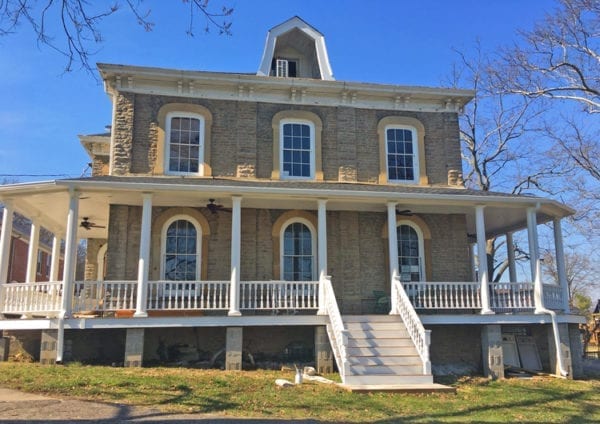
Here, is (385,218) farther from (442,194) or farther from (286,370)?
(286,370)

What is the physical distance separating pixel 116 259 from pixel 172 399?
615 centimetres

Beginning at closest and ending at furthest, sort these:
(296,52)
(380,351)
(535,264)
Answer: (380,351) → (535,264) → (296,52)

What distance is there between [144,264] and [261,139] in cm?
520

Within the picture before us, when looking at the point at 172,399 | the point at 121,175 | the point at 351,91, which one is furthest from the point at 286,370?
the point at 351,91

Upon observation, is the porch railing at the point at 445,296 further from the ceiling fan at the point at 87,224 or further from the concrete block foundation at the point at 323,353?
the ceiling fan at the point at 87,224

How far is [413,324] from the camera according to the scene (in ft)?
40.0

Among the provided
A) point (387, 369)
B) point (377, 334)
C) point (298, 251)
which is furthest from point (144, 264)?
point (387, 369)

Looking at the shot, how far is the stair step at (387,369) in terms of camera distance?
1095 centimetres

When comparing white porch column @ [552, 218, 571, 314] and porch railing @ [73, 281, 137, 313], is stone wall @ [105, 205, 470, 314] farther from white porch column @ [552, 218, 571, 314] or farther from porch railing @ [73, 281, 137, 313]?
white porch column @ [552, 218, 571, 314]

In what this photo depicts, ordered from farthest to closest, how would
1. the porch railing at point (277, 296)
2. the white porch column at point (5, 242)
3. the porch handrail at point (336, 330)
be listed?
the porch railing at point (277, 296)
the white porch column at point (5, 242)
the porch handrail at point (336, 330)

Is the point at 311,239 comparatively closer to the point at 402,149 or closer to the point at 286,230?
the point at 286,230

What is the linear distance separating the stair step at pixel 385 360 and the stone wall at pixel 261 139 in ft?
19.9

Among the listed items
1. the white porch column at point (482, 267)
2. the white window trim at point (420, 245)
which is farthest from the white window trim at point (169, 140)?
the white porch column at point (482, 267)

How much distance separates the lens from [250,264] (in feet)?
48.8
